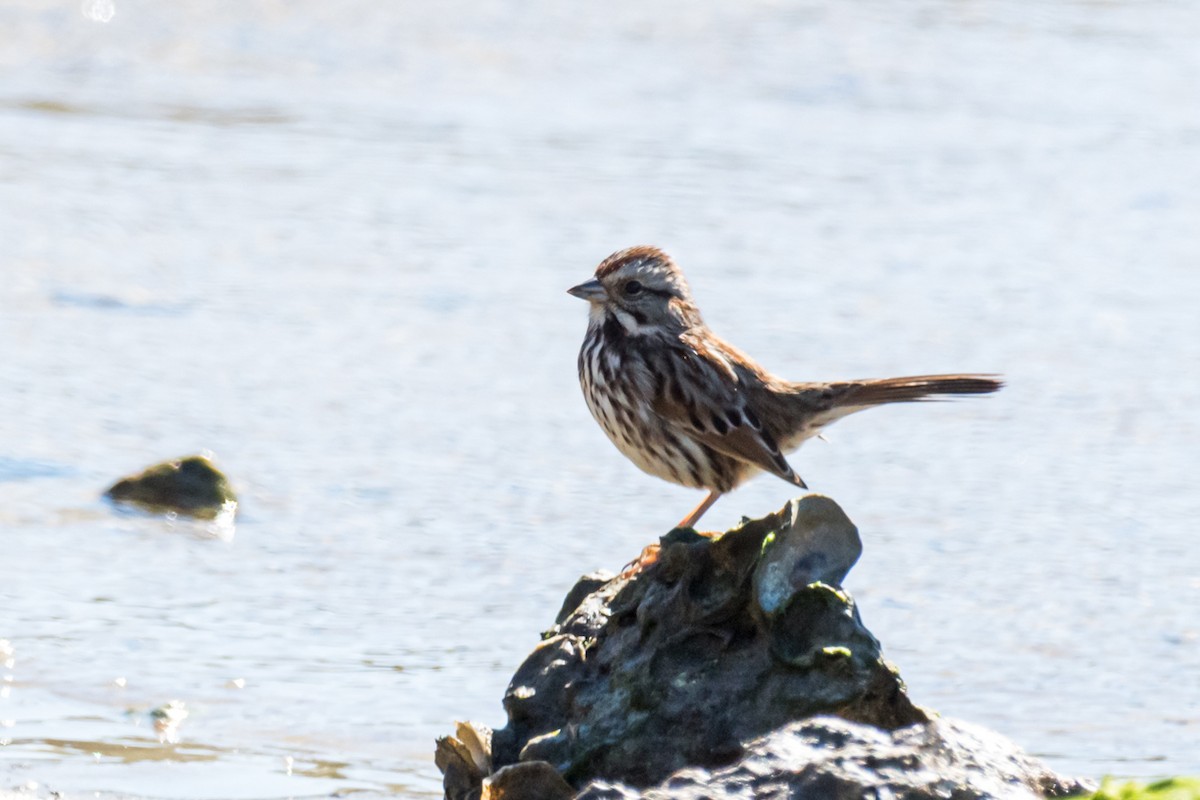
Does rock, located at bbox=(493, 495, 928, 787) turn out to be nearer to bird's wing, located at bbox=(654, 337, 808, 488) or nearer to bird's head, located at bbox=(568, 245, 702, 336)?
bird's wing, located at bbox=(654, 337, 808, 488)

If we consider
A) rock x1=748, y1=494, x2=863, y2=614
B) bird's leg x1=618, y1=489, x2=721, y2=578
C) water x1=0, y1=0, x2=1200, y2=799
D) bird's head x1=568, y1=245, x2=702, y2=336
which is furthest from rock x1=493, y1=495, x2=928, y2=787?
bird's head x1=568, y1=245, x2=702, y2=336

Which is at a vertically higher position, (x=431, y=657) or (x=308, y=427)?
(x=308, y=427)

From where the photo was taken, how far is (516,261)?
990cm

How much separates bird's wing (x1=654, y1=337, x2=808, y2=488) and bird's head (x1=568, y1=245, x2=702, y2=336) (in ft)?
0.35

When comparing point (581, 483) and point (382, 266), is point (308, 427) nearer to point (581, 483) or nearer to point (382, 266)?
point (581, 483)

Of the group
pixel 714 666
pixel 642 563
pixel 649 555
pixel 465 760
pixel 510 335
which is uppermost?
pixel 510 335

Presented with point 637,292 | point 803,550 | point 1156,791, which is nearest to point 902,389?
point 637,292

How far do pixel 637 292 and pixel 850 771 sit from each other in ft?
8.83

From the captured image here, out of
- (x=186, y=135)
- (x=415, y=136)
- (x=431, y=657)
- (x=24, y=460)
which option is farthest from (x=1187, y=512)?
(x=186, y=135)

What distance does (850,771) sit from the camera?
3.44 metres

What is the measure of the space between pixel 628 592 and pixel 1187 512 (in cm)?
342

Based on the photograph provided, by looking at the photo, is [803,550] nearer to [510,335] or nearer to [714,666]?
[714,666]

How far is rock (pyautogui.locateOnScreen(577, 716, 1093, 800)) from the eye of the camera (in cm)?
343

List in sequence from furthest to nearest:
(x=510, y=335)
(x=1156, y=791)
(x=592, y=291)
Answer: (x=510, y=335), (x=592, y=291), (x=1156, y=791)
